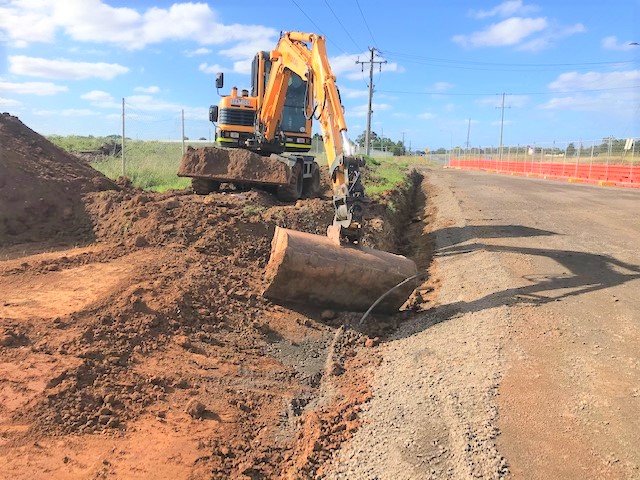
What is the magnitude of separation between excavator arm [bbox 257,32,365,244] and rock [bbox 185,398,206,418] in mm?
2661

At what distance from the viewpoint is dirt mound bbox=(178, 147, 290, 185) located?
1222 centimetres

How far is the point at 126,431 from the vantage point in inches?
149

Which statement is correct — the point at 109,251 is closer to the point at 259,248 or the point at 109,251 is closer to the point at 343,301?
the point at 259,248

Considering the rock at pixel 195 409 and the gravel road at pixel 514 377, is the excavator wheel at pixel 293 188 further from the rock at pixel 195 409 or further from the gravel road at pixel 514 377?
the rock at pixel 195 409

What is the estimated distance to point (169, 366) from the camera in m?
4.75

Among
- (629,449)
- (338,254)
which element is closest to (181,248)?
(338,254)

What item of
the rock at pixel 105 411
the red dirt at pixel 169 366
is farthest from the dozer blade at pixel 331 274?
the rock at pixel 105 411

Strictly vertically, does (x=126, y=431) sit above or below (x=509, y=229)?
below

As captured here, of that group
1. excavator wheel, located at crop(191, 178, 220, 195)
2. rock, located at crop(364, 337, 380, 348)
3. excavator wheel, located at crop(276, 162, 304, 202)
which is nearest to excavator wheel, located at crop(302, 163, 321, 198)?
excavator wheel, located at crop(276, 162, 304, 202)

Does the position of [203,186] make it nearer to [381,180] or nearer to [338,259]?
[338,259]

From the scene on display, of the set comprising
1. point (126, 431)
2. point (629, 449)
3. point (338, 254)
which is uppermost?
point (338, 254)

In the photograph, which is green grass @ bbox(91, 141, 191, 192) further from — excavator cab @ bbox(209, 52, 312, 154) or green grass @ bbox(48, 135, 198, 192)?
excavator cab @ bbox(209, 52, 312, 154)

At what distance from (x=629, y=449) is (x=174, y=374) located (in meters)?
3.49

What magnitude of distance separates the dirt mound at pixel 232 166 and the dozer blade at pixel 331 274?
6.12 m
